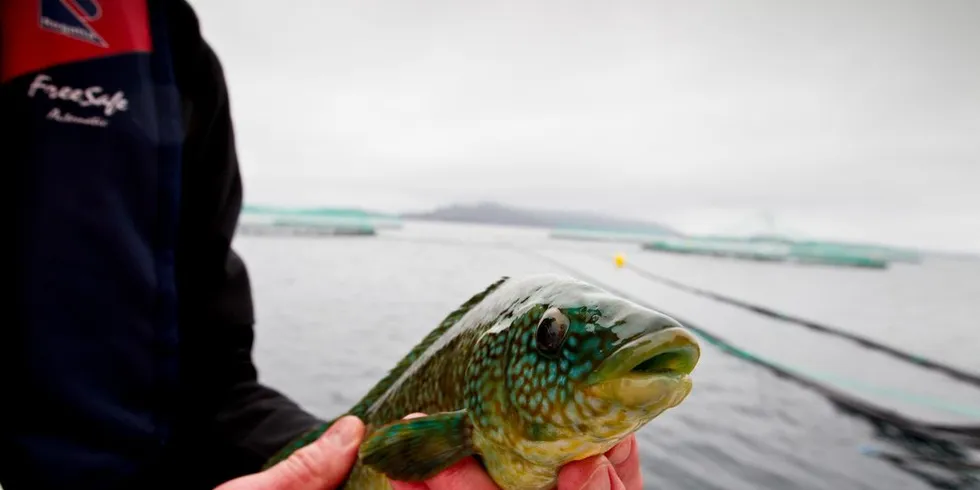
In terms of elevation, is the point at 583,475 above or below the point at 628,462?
above

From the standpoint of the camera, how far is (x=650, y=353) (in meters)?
1.00

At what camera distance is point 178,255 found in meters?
2.77

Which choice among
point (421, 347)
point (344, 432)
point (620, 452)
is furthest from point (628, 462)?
point (344, 432)

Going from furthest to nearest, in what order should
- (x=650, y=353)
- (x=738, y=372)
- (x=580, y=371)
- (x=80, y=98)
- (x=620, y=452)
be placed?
(x=738, y=372)
(x=80, y=98)
(x=620, y=452)
(x=580, y=371)
(x=650, y=353)

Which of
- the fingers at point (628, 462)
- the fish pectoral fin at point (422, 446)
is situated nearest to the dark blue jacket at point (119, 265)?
the fish pectoral fin at point (422, 446)

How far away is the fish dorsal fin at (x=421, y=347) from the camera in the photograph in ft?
5.36

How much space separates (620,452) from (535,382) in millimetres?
547

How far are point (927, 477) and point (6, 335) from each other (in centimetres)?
741

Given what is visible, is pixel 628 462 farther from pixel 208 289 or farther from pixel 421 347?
pixel 208 289

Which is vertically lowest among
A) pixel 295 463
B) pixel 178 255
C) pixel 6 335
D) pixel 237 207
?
pixel 295 463

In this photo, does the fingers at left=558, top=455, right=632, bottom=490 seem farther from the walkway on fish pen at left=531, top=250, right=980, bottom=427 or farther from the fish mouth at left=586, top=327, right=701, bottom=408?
the walkway on fish pen at left=531, top=250, right=980, bottom=427

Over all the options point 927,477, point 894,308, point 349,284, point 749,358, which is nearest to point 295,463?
point 927,477

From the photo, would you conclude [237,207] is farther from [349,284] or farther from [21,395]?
[349,284]

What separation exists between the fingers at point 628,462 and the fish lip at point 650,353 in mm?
581
